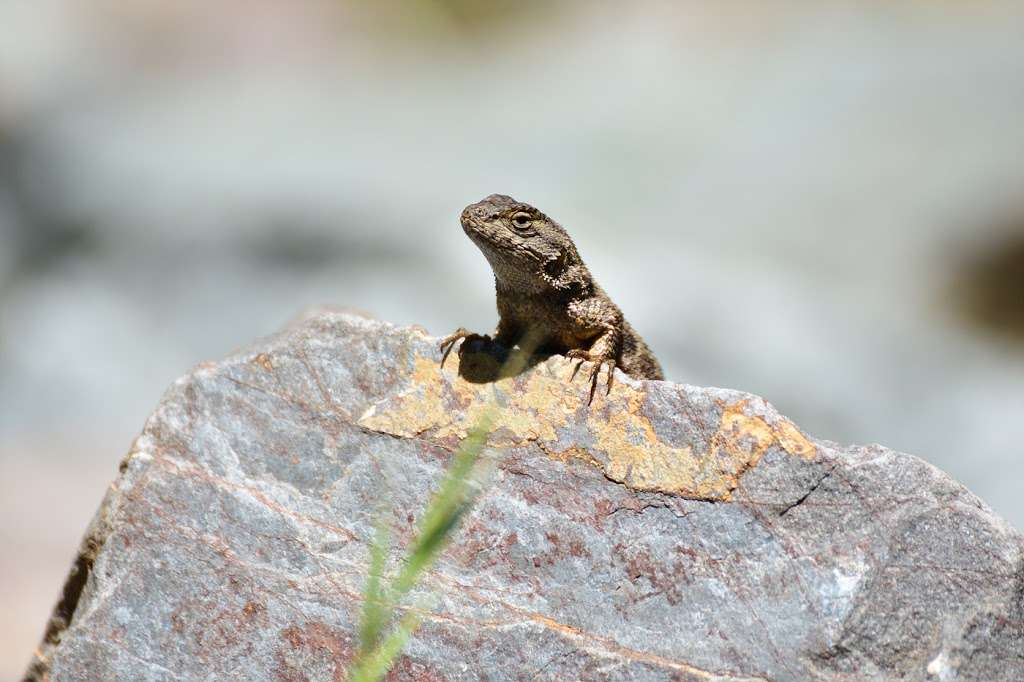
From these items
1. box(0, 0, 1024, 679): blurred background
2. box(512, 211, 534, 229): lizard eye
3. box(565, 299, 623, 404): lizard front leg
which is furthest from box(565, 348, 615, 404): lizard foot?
box(0, 0, 1024, 679): blurred background

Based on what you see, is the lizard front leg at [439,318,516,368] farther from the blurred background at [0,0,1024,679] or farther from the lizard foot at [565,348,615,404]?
the blurred background at [0,0,1024,679]

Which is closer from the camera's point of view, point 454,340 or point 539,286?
point 454,340

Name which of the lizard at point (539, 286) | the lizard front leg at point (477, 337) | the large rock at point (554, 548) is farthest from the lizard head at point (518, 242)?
the large rock at point (554, 548)

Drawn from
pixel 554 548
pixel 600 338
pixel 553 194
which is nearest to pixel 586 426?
pixel 554 548

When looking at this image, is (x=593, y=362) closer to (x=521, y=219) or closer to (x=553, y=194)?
(x=521, y=219)

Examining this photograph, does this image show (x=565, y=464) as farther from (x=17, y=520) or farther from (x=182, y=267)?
(x=182, y=267)
